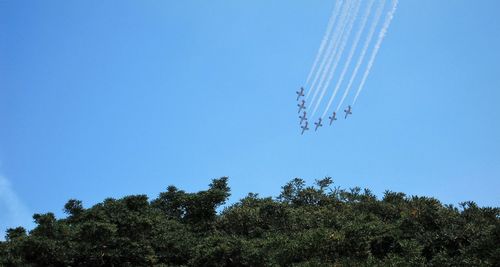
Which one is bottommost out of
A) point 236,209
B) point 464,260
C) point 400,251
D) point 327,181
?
point 464,260

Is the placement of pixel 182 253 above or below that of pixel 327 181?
below

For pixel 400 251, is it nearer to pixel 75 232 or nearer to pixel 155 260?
pixel 155 260

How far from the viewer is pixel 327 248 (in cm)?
2898

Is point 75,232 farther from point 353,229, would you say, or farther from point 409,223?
point 409,223

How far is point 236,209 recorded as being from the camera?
4159 cm

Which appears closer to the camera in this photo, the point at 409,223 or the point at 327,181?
the point at 409,223

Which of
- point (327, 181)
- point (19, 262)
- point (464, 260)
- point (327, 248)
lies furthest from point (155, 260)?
point (327, 181)

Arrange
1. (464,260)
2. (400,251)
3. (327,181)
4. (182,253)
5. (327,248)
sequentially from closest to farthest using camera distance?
(464,260) → (327,248) → (400,251) → (182,253) → (327,181)

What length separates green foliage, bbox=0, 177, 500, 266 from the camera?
2883 centimetres

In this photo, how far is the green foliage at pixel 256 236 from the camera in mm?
28828

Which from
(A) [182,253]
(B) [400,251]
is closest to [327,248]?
(B) [400,251]

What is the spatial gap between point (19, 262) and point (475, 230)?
26.9 m

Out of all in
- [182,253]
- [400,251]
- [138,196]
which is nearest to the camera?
[400,251]

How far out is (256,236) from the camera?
4009 centimetres
